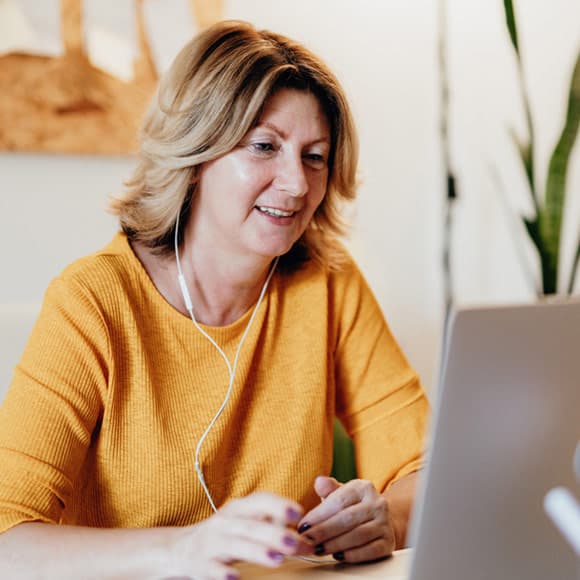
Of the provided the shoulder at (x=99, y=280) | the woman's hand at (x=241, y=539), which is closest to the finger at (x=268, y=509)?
the woman's hand at (x=241, y=539)

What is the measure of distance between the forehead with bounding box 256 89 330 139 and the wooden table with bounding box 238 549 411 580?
0.71 meters

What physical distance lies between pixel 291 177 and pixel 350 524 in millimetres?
594

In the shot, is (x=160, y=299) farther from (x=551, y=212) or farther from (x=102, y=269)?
(x=551, y=212)

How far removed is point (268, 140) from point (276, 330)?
14.0 inches

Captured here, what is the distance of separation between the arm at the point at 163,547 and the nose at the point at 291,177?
0.62 meters

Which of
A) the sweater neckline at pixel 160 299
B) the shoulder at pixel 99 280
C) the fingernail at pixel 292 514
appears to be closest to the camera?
the fingernail at pixel 292 514

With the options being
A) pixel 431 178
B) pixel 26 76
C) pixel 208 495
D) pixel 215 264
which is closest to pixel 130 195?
pixel 215 264

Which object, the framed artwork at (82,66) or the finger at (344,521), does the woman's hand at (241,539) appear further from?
the framed artwork at (82,66)

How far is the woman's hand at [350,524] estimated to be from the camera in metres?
1.04

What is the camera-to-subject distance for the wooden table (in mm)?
966

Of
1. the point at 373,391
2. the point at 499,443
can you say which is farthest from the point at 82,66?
the point at 499,443

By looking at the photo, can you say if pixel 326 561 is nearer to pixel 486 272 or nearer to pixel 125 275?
pixel 125 275

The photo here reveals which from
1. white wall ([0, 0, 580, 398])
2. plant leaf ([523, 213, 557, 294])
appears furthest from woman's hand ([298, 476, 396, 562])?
white wall ([0, 0, 580, 398])

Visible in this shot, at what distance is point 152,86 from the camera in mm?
2250
